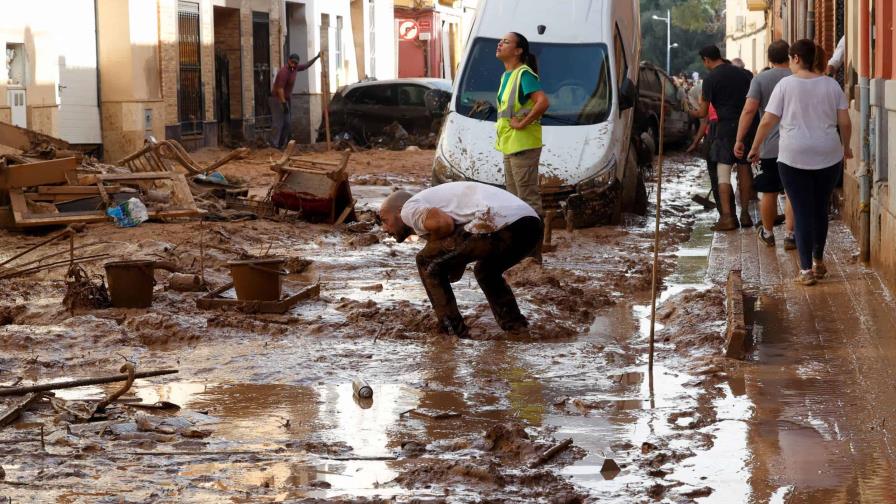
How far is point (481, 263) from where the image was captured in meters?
8.80

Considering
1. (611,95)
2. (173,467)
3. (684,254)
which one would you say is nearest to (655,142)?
A: (611,95)

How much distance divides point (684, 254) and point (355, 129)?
18.6m

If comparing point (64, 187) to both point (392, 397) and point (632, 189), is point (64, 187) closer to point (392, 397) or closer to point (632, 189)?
point (632, 189)

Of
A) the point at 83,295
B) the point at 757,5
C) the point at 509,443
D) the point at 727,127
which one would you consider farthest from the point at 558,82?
the point at 757,5

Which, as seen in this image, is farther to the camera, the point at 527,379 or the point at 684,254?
the point at 684,254

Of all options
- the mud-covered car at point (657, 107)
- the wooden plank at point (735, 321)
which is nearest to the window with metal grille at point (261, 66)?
the mud-covered car at point (657, 107)

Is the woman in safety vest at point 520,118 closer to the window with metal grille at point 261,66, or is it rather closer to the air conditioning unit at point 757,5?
the window with metal grille at point 261,66

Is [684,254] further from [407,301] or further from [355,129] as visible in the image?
[355,129]

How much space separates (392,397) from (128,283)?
327 cm

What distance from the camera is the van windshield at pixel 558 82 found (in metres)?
14.9

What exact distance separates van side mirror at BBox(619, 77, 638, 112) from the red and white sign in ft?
111

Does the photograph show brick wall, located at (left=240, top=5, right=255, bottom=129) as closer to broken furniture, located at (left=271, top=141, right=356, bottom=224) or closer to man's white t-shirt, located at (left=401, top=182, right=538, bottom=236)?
broken furniture, located at (left=271, top=141, right=356, bottom=224)

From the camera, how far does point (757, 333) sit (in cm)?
862

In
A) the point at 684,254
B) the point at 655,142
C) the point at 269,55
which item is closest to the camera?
the point at 684,254
